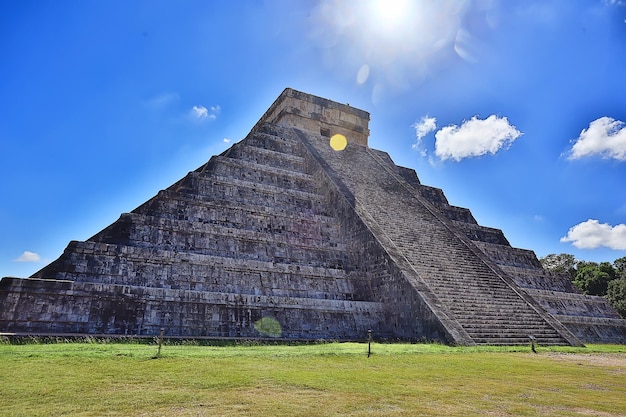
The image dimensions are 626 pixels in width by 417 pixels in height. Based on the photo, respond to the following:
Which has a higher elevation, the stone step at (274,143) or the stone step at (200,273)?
the stone step at (274,143)

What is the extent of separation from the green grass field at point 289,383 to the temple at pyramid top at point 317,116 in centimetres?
1720

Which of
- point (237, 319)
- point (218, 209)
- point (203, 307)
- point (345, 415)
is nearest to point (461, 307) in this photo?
point (237, 319)

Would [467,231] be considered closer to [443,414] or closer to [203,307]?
[203,307]

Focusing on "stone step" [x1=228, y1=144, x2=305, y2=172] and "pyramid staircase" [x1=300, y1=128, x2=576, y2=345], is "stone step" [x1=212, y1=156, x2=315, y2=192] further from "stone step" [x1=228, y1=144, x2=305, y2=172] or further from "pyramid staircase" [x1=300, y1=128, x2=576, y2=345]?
"pyramid staircase" [x1=300, y1=128, x2=576, y2=345]

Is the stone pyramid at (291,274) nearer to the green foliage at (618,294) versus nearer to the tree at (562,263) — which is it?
the green foliage at (618,294)

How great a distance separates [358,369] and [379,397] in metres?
1.96

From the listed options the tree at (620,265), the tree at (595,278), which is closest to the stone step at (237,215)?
the tree at (595,278)

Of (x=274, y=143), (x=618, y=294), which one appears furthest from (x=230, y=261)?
(x=618, y=294)

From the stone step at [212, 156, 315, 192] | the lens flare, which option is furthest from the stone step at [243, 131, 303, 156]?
the lens flare

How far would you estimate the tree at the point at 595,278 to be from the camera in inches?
1463

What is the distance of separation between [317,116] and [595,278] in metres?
30.1

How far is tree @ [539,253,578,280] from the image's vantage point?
4384 centimetres

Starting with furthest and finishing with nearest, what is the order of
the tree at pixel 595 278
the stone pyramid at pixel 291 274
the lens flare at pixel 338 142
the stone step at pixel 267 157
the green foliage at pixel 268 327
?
the tree at pixel 595 278
the lens flare at pixel 338 142
the stone step at pixel 267 157
the green foliage at pixel 268 327
the stone pyramid at pixel 291 274

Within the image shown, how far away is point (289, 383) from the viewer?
5.53 meters
